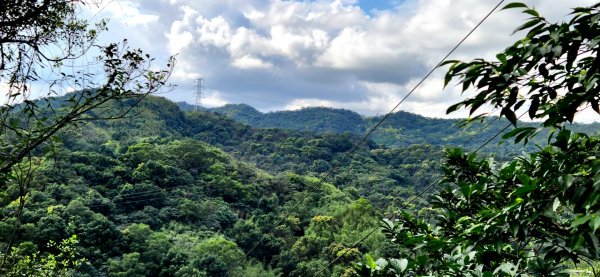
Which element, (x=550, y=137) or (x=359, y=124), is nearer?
(x=550, y=137)

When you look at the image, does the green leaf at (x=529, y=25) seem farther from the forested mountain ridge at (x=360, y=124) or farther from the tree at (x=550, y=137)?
the forested mountain ridge at (x=360, y=124)

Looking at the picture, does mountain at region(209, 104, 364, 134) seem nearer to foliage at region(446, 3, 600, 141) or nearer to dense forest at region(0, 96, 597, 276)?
dense forest at region(0, 96, 597, 276)

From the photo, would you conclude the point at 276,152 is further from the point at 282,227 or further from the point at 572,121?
the point at 572,121

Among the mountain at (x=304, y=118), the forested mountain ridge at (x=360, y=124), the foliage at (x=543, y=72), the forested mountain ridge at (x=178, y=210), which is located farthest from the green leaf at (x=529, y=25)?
the mountain at (x=304, y=118)

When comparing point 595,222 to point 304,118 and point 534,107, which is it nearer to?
point 534,107

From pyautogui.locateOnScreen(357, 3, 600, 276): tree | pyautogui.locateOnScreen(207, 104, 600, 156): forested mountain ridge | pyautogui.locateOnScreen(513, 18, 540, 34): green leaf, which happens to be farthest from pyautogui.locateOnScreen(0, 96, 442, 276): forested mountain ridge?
pyautogui.locateOnScreen(207, 104, 600, 156): forested mountain ridge

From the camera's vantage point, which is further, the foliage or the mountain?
the mountain

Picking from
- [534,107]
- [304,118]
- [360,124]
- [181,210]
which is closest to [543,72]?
[534,107]

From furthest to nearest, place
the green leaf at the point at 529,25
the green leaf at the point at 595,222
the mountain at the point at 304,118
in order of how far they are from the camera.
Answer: the mountain at the point at 304,118, the green leaf at the point at 529,25, the green leaf at the point at 595,222

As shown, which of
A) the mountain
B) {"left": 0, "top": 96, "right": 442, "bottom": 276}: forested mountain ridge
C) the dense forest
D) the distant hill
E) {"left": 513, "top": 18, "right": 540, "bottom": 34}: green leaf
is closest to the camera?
{"left": 513, "top": 18, "right": 540, "bottom": 34}: green leaf

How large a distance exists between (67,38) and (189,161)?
39.3 metres

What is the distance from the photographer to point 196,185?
38.6 metres

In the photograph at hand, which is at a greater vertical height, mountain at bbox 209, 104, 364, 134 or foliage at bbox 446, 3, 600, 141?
mountain at bbox 209, 104, 364, 134

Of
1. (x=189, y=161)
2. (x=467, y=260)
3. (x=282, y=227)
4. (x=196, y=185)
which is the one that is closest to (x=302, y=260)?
(x=282, y=227)
